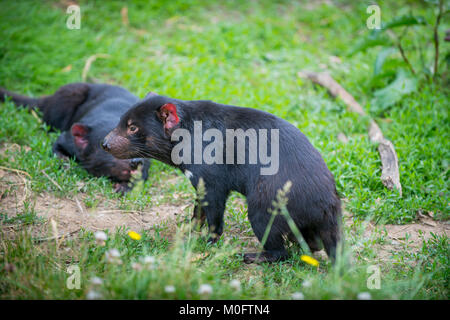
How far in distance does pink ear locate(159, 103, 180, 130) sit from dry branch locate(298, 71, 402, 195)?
2218 millimetres

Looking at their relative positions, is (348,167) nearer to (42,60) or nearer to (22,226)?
(22,226)

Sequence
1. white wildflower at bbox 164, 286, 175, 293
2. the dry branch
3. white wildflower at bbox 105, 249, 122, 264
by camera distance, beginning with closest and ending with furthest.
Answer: white wildflower at bbox 164, 286, 175, 293 < white wildflower at bbox 105, 249, 122, 264 < the dry branch

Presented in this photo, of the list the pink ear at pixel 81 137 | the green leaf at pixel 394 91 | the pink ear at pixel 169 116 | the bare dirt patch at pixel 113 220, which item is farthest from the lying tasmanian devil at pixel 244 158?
the green leaf at pixel 394 91

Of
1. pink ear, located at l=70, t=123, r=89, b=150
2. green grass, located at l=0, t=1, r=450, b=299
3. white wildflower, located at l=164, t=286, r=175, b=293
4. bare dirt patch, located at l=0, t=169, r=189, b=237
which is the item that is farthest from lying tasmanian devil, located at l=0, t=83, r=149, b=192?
white wildflower, located at l=164, t=286, r=175, b=293

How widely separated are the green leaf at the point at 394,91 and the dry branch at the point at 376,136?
0.29 m

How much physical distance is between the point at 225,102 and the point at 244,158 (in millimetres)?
2541

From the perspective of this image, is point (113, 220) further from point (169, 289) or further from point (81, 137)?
point (169, 289)

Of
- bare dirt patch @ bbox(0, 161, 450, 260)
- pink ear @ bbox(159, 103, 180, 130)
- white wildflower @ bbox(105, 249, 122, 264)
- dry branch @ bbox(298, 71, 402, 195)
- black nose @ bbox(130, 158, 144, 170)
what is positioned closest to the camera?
white wildflower @ bbox(105, 249, 122, 264)

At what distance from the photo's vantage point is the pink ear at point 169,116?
11.2 ft

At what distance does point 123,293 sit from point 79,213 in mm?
1646

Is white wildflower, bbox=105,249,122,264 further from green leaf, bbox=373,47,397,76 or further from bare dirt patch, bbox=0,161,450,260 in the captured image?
green leaf, bbox=373,47,397,76

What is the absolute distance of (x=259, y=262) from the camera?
3.43 metres

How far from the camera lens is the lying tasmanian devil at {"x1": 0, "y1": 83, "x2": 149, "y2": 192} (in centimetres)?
462
